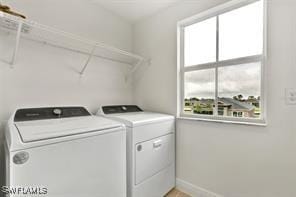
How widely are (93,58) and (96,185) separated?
1557mm

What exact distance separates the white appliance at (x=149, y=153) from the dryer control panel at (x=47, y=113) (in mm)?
307

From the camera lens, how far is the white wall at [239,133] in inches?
49.2

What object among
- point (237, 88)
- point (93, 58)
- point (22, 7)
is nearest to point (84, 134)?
point (93, 58)

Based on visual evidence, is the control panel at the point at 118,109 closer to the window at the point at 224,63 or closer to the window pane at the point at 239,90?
the window at the point at 224,63

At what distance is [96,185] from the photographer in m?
1.18

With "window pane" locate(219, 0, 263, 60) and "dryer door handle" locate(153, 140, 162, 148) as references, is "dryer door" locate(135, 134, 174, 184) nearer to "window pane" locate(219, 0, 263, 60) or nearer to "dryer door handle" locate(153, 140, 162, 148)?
"dryer door handle" locate(153, 140, 162, 148)

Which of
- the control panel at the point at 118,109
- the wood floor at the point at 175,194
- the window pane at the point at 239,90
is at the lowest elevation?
the wood floor at the point at 175,194

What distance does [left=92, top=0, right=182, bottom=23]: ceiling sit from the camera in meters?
2.01

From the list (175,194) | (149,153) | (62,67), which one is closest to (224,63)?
(149,153)

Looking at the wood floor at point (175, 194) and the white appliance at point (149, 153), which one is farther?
the wood floor at point (175, 194)

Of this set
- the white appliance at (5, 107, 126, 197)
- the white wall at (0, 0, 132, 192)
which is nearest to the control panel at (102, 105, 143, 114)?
the white wall at (0, 0, 132, 192)

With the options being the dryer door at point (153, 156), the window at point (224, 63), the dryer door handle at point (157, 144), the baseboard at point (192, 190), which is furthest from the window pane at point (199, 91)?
the baseboard at point (192, 190)

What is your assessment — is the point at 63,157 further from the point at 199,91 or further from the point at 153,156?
the point at 199,91

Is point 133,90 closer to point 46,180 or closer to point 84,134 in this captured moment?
point 84,134
